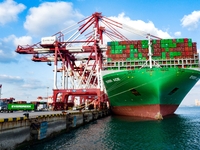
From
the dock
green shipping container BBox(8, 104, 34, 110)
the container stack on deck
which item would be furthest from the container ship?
green shipping container BBox(8, 104, 34, 110)

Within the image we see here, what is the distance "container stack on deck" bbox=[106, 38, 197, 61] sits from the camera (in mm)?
37938

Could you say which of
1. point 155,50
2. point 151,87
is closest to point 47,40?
point 155,50

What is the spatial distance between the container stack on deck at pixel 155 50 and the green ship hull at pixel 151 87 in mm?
5460

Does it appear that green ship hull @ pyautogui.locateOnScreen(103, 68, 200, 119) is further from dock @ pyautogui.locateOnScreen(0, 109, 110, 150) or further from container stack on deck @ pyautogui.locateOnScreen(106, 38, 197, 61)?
dock @ pyautogui.locateOnScreen(0, 109, 110, 150)

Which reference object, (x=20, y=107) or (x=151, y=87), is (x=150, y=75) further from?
(x=20, y=107)

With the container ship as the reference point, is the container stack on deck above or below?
above

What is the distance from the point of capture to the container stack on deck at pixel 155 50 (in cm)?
3794

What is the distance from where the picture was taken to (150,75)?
99.4ft

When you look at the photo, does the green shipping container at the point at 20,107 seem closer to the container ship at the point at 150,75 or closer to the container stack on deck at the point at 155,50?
the container ship at the point at 150,75

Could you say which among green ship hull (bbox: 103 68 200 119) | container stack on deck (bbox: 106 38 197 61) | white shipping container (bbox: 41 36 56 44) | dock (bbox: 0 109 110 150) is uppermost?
white shipping container (bbox: 41 36 56 44)

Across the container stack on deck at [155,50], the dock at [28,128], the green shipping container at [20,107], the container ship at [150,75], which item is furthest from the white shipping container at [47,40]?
the dock at [28,128]

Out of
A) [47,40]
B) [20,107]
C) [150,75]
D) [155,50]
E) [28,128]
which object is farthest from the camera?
[47,40]

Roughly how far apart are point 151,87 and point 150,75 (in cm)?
190

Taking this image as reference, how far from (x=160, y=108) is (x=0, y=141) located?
83.2 ft
